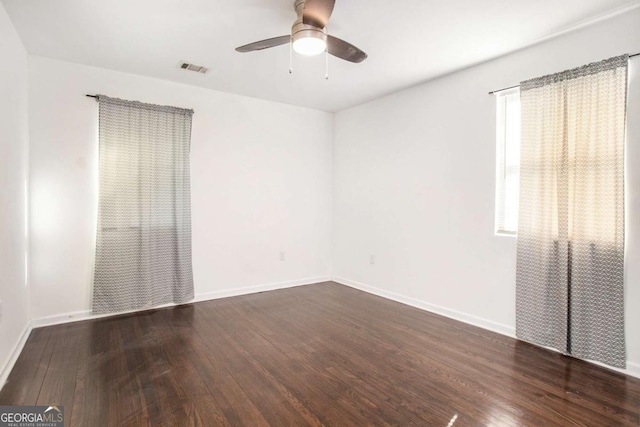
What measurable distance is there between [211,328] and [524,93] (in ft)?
11.8

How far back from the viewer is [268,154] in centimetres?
466

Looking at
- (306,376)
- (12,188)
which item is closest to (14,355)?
(12,188)

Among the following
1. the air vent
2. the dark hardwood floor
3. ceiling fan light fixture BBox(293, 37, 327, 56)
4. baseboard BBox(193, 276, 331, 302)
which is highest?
the air vent

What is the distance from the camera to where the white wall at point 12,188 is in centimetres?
228

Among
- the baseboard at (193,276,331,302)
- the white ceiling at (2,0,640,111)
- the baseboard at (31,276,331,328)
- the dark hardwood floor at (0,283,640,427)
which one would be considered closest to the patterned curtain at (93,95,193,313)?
the baseboard at (31,276,331,328)

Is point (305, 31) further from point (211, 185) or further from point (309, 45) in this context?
point (211, 185)

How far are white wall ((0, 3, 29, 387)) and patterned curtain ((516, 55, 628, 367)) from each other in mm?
3994

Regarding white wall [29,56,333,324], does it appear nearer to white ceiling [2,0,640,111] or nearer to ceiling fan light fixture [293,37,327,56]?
white ceiling [2,0,640,111]

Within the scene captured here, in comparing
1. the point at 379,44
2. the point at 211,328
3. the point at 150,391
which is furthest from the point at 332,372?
the point at 379,44

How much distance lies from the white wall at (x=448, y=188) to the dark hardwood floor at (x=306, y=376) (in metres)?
0.47

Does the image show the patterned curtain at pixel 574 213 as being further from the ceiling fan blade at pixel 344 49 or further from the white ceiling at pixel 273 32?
the ceiling fan blade at pixel 344 49

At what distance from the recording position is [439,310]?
3699 millimetres

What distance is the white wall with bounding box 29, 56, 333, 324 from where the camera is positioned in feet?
10.7

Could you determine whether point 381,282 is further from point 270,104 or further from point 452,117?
point 270,104
